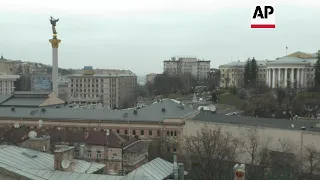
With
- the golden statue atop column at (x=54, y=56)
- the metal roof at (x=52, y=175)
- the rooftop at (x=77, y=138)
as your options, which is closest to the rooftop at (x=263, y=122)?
the rooftop at (x=77, y=138)

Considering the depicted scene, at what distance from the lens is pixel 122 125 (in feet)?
133

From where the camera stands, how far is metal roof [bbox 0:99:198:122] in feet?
133

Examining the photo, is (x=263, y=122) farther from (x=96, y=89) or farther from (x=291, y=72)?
(x=96, y=89)

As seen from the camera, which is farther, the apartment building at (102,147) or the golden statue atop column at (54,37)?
the golden statue atop column at (54,37)

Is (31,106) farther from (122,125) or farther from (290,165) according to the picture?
(290,165)

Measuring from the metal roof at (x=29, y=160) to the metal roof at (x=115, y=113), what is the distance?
23.1 meters

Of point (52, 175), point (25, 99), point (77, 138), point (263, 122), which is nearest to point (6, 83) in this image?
point (25, 99)

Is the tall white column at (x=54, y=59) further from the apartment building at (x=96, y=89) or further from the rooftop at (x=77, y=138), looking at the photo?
the apartment building at (x=96, y=89)

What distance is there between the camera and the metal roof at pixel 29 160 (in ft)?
48.9

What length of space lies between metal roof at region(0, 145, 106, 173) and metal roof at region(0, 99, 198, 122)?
75.7ft

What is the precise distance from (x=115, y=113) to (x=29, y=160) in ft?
85.8

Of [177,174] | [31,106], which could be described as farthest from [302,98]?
[177,174]

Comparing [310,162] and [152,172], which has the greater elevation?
[152,172]

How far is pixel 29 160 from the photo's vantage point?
15703mm
